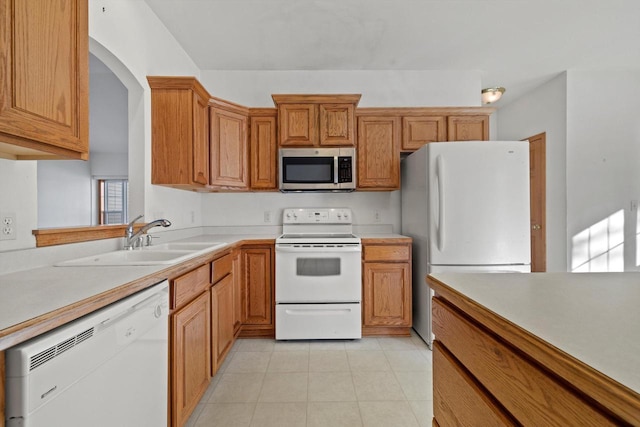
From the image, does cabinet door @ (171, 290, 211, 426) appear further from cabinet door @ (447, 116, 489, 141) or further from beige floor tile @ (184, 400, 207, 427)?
cabinet door @ (447, 116, 489, 141)

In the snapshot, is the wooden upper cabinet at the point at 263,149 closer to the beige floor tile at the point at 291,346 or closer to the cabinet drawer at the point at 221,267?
the cabinet drawer at the point at 221,267

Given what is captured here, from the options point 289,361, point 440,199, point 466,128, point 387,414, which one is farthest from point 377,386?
point 466,128

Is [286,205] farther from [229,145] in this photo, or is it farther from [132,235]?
[132,235]

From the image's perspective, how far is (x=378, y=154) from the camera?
297cm

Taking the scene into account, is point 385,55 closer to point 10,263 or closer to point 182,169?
point 182,169

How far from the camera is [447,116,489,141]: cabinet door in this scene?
2973 mm

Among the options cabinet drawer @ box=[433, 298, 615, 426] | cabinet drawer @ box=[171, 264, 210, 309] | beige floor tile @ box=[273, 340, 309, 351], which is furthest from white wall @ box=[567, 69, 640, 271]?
cabinet drawer @ box=[171, 264, 210, 309]

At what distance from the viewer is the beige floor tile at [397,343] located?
2502 mm

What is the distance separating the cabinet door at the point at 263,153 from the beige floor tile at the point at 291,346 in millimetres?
1490

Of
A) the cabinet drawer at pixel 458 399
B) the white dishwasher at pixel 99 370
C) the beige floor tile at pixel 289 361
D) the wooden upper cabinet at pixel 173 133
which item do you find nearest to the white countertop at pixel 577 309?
the cabinet drawer at pixel 458 399

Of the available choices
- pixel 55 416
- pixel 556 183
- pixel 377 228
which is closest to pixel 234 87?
pixel 377 228

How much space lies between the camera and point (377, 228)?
325 centimetres

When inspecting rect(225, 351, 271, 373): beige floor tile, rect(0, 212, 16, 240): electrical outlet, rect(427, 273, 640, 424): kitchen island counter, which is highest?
rect(0, 212, 16, 240): electrical outlet

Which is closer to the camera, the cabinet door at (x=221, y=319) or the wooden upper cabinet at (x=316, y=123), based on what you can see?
the cabinet door at (x=221, y=319)
